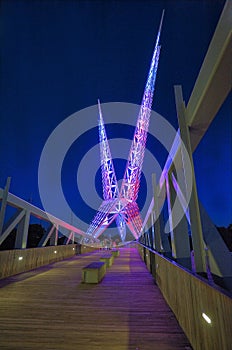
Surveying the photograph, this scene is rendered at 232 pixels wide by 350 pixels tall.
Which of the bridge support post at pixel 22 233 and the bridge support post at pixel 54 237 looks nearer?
the bridge support post at pixel 22 233

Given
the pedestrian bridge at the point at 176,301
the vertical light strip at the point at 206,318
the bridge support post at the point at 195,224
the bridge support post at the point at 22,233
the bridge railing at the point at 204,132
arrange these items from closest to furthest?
the vertical light strip at the point at 206,318
the pedestrian bridge at the point at 176,301
the bridge railing at the point at 204,132
the bridge support post at the point at 195,224
the bridge support post at the point at 22,233

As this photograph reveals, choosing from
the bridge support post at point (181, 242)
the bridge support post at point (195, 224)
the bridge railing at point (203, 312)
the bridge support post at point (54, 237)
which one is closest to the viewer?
the bridge railing at point (203, 312)

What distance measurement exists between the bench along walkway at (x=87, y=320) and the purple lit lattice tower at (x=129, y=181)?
18071mm

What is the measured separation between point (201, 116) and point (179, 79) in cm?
2308

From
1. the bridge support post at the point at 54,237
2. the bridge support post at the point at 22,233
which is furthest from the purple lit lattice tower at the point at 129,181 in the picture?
the bridge support post at the point at 22,233

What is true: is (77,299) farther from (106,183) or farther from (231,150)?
(106,183)

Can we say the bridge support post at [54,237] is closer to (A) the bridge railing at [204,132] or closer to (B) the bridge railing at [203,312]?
(A) the bridge railing at [204,132]

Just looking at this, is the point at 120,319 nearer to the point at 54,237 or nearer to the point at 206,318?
the point at 206,318

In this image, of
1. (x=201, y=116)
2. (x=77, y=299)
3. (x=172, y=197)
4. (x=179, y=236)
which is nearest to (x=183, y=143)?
(x=201, y=116)

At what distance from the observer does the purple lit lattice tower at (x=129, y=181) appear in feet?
68.7

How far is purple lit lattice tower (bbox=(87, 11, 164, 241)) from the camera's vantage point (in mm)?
20938

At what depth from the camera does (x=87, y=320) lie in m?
2.58

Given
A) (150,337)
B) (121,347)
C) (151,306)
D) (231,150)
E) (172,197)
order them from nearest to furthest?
1. (121,347)
2. (150,337)
3. (151,306)
4. (172,197)
5. (231,150)

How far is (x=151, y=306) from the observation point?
124 inches
